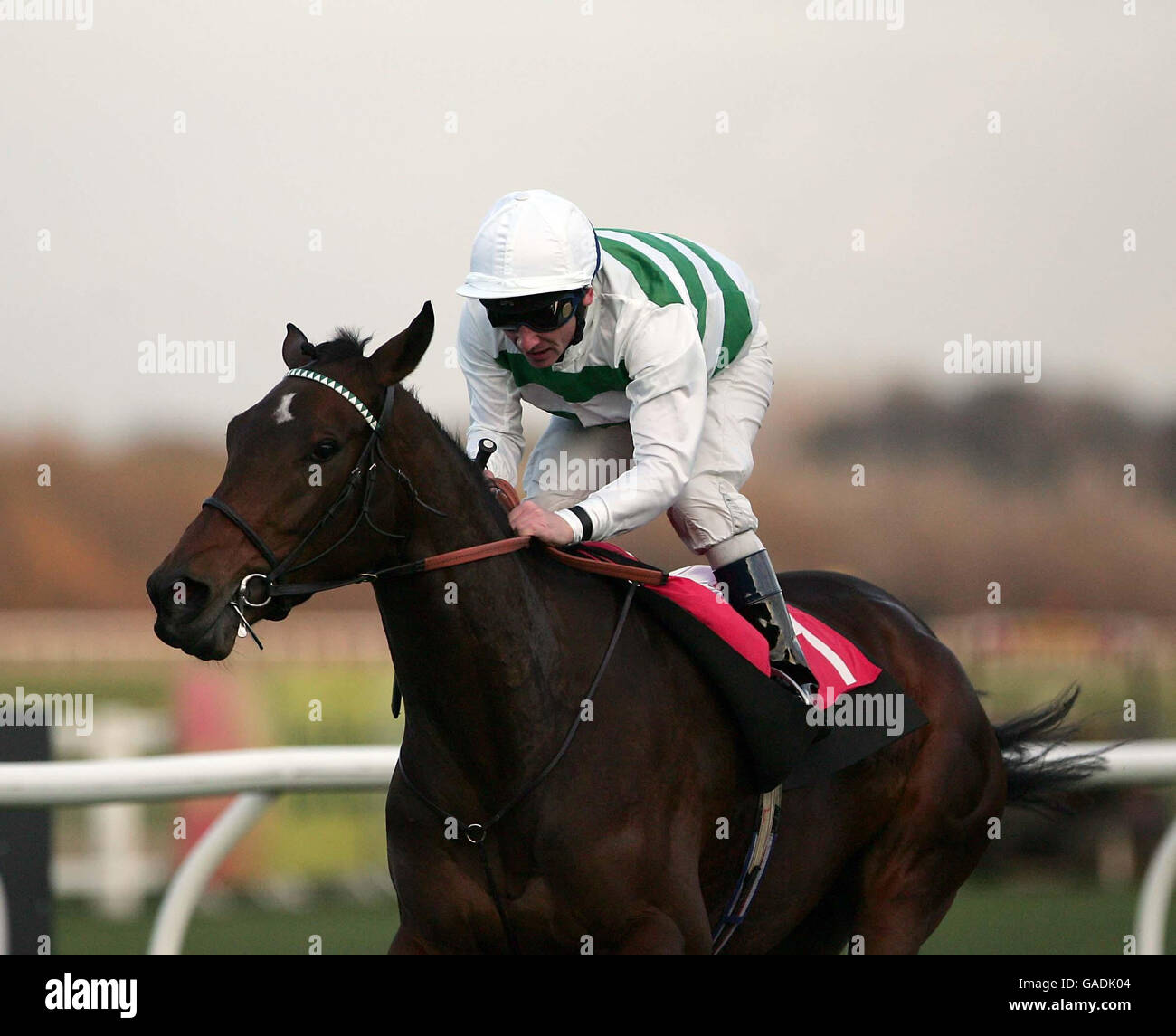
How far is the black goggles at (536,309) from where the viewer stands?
2.73 meters

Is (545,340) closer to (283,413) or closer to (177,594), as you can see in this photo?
(283,413)

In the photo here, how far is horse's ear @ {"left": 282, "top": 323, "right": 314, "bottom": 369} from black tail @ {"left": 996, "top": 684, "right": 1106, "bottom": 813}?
2188 millimetres

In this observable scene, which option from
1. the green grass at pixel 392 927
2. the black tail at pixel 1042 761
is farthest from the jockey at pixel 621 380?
the green grass at pixel 392 927

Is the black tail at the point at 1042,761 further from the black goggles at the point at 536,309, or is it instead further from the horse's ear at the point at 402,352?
the horse's ear at the point at 402,352

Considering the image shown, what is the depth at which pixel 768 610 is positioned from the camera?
312cm

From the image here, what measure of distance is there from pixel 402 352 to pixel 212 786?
1.37 metres

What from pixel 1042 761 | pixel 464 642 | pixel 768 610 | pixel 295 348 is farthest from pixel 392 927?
pixel 295 348

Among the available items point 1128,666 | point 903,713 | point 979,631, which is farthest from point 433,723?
point 979,631

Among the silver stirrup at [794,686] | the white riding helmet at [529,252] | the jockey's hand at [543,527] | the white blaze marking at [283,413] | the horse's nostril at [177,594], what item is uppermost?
the white riding helmet at [529,252]

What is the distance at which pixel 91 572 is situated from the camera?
14953 mm

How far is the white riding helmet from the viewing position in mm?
2691
